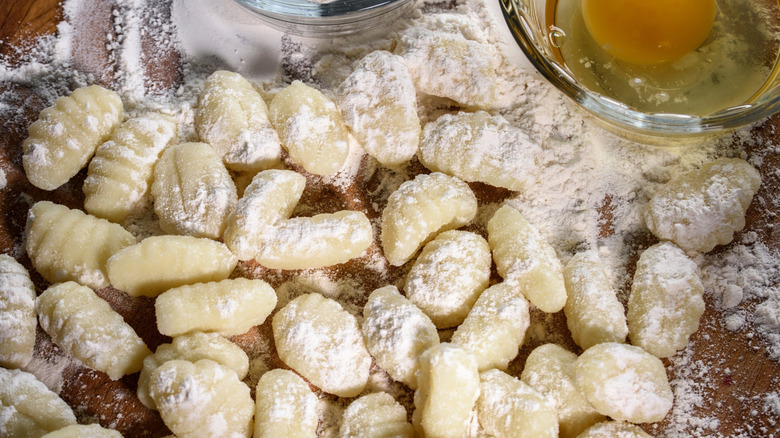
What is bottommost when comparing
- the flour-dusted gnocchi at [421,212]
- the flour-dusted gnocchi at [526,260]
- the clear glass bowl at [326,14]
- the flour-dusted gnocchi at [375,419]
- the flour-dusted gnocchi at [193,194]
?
the flour-dusted gnocchi at [375,419]

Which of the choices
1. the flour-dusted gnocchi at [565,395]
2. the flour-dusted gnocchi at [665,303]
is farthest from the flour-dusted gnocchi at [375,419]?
the flour-dusted gnocchi at [665,303]

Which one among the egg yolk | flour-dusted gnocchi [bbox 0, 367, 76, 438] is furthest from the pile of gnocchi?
the egg yolk

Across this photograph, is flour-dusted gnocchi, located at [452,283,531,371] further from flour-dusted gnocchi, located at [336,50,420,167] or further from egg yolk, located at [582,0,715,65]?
egg yolk, located at [582,0,715,65]

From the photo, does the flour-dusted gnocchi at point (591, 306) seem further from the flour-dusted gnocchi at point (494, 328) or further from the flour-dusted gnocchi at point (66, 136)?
the flour-dusted gnocchi at point (66, 136)

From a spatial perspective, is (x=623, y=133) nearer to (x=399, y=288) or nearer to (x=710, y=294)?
(x=710, y=294)

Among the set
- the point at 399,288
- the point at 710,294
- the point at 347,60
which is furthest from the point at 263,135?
the point at 710,294

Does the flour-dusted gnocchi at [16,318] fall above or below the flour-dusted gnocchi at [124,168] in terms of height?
below

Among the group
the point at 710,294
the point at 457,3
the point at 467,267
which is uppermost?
the point at 457,3
